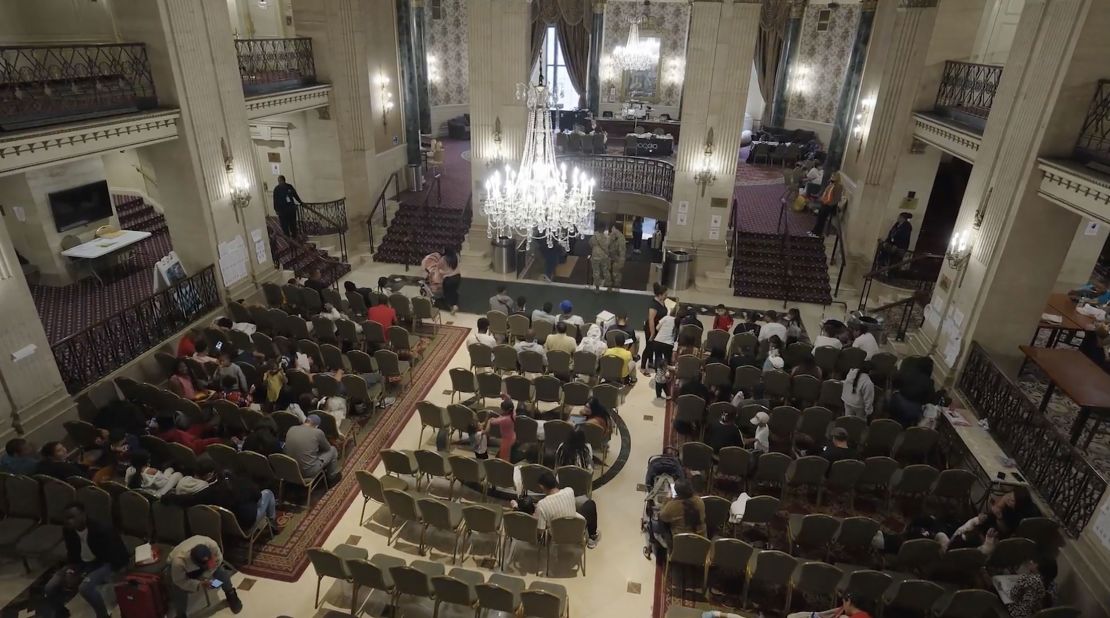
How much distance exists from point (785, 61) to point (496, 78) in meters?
11.0

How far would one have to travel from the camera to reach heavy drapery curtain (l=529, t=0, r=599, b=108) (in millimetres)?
19688

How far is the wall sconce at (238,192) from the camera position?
10.2 m

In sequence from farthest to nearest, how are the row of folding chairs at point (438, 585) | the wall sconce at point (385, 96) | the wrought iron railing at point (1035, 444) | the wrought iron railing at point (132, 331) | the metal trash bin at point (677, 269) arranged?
the wall sconce at point (385, 96) < the metal trash bin at point (677, 269) < the wrought iron railing at point (132, 331) < the wrought iron railing at point (1035, 444) < the row of folding chairs at point (438, 585)

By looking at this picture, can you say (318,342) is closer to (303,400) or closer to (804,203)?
(303,400)

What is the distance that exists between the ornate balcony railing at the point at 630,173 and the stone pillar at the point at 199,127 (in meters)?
7.13

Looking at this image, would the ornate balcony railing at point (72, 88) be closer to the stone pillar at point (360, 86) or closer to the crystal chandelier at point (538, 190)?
the stone pillar at point (360, 86)

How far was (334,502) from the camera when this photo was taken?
7227 mm

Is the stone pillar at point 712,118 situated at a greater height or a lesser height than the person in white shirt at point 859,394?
greater

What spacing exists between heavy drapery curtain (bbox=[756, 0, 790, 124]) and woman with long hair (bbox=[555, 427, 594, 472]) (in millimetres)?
15987

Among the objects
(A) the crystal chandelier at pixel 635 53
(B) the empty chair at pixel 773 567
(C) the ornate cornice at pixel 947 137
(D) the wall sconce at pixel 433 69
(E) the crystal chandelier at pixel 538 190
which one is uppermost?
(A) the crystal chandelier at pixel 635 53

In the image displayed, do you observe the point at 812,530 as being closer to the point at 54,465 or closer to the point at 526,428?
the point at 526,428

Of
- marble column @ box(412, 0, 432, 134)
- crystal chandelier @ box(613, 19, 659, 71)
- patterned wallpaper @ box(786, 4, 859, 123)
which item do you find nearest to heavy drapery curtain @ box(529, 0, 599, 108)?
crystal chandelier @ box(613, 19, 659, 71)

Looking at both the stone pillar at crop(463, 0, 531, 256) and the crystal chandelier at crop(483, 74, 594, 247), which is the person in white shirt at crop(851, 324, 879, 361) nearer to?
the crystal chandelier at crop(483, 74, 594, 247)

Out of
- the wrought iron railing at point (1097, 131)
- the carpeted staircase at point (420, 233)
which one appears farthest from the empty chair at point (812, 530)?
the carpeted staircase at point (420, 233)
